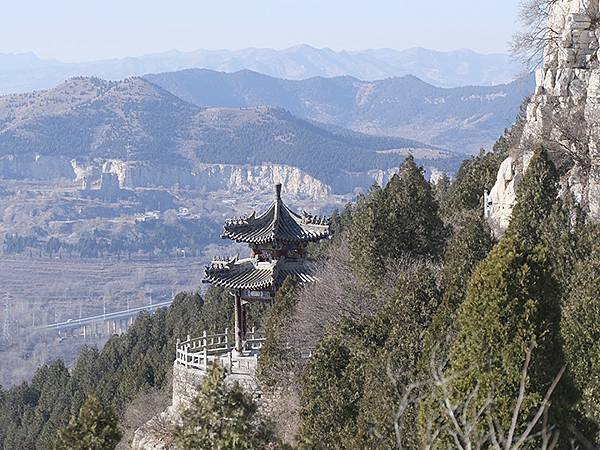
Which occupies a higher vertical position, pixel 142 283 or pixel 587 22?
pixel 587 22

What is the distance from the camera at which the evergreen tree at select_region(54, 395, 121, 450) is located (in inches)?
607

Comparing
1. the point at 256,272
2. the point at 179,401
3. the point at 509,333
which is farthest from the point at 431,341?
the point at 179,401

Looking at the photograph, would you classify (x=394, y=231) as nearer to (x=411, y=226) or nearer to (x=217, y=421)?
(x=411, y=226)

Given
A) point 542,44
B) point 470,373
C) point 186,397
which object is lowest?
point 186,397

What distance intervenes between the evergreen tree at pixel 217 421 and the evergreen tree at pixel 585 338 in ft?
14.6

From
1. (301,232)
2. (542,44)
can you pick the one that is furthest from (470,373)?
(542,44)

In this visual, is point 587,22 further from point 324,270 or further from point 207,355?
point 207,355

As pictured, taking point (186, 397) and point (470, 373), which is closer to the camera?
Answer: point (470, 373)

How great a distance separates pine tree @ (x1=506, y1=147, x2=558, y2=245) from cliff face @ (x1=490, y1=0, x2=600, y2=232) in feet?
5.46

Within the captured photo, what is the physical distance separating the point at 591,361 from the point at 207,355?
35.8ft

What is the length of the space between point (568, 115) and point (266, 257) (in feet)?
28.2

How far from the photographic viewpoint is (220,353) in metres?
25.8

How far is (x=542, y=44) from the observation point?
99.6ft

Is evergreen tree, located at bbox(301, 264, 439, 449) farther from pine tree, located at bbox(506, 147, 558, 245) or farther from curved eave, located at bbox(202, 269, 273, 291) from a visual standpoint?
pine tree, located at bbox(506, 147, 558, 245)
